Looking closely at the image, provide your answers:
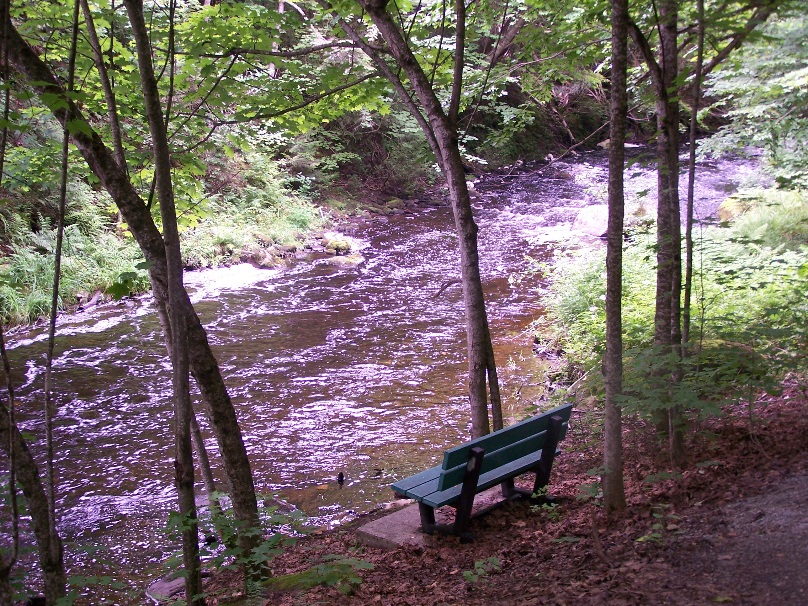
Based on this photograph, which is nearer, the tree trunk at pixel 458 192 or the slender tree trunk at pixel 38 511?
the slender tree trunk at pixel 38 511

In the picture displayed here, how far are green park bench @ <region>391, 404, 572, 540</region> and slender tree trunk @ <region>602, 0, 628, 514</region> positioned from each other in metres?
0.95

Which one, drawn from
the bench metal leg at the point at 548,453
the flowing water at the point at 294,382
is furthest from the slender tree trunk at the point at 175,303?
the bench metal leg at the point at 548,453

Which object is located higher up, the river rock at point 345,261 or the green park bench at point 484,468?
the river rock at point 345,261

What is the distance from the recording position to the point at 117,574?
17.3 ft

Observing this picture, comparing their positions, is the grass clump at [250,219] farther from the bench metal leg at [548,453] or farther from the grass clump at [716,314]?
the bench metal leg at [548,453]

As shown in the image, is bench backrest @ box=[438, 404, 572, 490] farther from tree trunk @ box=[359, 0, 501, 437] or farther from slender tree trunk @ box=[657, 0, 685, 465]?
slender tree trunk @ box=[657, 0, 685, 465]

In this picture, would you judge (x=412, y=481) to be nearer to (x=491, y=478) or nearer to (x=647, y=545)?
(x=491, y=478)

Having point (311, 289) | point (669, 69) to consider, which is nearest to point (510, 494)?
point (669, 69)

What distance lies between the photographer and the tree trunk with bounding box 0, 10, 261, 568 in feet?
11.9

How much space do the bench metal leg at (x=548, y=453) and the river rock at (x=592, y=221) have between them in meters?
11.1

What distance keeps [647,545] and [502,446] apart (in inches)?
56.5

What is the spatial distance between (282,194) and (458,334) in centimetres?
1121

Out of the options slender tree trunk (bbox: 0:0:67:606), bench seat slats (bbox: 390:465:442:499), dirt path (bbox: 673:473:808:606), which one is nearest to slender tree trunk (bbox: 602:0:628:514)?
dirt path (bbox: 673:473:808:606)

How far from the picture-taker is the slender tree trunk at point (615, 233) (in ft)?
12.1
